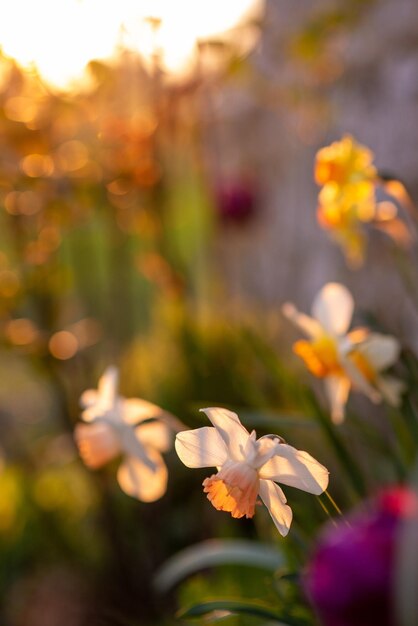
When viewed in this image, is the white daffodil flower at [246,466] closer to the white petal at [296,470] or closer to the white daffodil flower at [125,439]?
the white petal at [296,470]

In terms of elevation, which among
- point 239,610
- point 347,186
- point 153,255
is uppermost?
point 153,255

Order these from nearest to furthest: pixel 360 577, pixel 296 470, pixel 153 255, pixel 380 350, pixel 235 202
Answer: pixel 360 577
pixel 296 470
pixel 380 350
pixel 153 255
pixel 235 202

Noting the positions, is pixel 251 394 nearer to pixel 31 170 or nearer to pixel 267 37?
pixel 31 170

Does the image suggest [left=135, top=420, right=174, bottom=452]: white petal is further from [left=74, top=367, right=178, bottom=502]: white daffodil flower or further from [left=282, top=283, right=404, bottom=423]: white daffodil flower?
[left=282, top=283, right=404, bottom=423]: white daffodil flower

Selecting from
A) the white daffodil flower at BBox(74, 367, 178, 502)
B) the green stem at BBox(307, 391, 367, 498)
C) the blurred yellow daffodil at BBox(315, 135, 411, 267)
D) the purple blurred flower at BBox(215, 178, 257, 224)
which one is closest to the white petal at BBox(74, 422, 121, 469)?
the white daffodil flower at BBox(74, 367, 178, 502)

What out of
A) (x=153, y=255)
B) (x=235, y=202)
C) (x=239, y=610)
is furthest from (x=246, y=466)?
(x=235, y=202)

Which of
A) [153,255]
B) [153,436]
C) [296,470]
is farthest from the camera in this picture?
[153,255]

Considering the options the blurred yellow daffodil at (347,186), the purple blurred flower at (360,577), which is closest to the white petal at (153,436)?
the blurred yellow daffodil at (347,186)

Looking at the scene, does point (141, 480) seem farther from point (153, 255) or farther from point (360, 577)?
point (153, 255)
